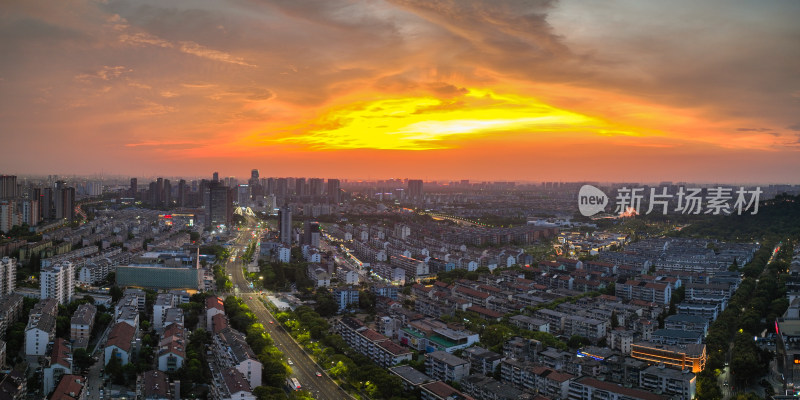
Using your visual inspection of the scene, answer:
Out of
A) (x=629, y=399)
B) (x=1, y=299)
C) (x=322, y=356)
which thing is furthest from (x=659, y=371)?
(x=1, y=299)

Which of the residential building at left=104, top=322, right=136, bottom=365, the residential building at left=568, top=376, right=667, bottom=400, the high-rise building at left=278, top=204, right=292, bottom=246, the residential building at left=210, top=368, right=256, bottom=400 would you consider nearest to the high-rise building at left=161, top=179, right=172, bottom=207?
the high-rise building at left=278, top=204, right=292, bottom=246

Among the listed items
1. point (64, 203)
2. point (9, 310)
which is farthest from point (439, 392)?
point (64, 203)

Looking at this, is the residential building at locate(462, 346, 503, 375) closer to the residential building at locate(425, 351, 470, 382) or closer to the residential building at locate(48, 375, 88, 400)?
the residential building at locate(425, 351, 470, 382)

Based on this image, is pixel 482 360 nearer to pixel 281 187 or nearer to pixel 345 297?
pixel 345 297

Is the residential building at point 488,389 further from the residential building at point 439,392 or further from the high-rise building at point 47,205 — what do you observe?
the high-rise building at point 47,205

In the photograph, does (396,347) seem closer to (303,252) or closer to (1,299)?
(1,299)

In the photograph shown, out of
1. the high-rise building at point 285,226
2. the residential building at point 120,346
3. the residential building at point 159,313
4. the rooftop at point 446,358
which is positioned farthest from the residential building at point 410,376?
the high-rise building at point 285,226
